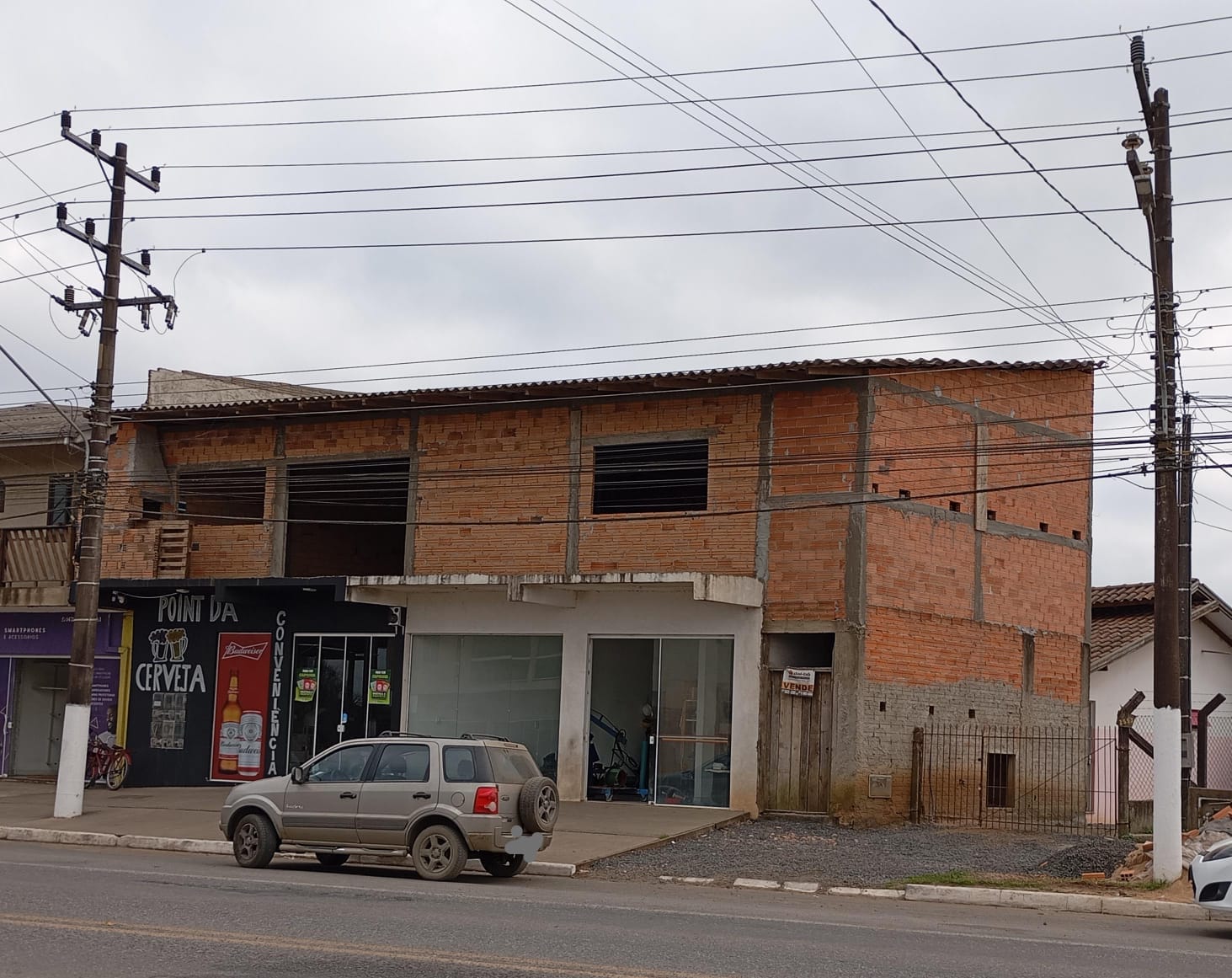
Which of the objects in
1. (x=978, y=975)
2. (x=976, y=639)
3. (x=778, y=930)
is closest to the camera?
(x=978, y=975)

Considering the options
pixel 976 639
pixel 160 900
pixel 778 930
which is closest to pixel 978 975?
pixel 778 930

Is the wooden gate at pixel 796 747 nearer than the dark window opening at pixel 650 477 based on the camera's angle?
Yes

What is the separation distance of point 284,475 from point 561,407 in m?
5.74

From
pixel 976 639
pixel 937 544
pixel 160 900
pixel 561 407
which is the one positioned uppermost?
pixel 561 407

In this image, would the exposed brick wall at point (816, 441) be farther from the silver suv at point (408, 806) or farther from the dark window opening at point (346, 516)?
the silver suv at point (408, 806)

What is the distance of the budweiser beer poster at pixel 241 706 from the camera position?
26.5 meters

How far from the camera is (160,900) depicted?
12320 millimetres

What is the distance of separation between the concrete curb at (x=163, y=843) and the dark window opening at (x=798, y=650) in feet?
19.5

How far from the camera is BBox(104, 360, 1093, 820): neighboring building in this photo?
2178 cm

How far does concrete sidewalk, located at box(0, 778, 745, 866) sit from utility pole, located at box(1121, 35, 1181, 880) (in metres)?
6.41

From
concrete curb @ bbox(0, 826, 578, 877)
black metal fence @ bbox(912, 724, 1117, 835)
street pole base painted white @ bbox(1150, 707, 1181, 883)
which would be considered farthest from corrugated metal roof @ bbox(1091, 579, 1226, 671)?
concrete curb @ bbox(0, 826, 578, 877)

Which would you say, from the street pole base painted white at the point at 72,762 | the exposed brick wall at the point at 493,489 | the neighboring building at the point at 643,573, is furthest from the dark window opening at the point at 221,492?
the street pole base painted white at the point at 72,762

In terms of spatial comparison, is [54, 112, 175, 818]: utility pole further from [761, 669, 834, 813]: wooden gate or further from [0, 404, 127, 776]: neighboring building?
[761, 669, 834, 813]: wooden gate

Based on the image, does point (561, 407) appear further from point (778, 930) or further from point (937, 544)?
point (778, 930)
